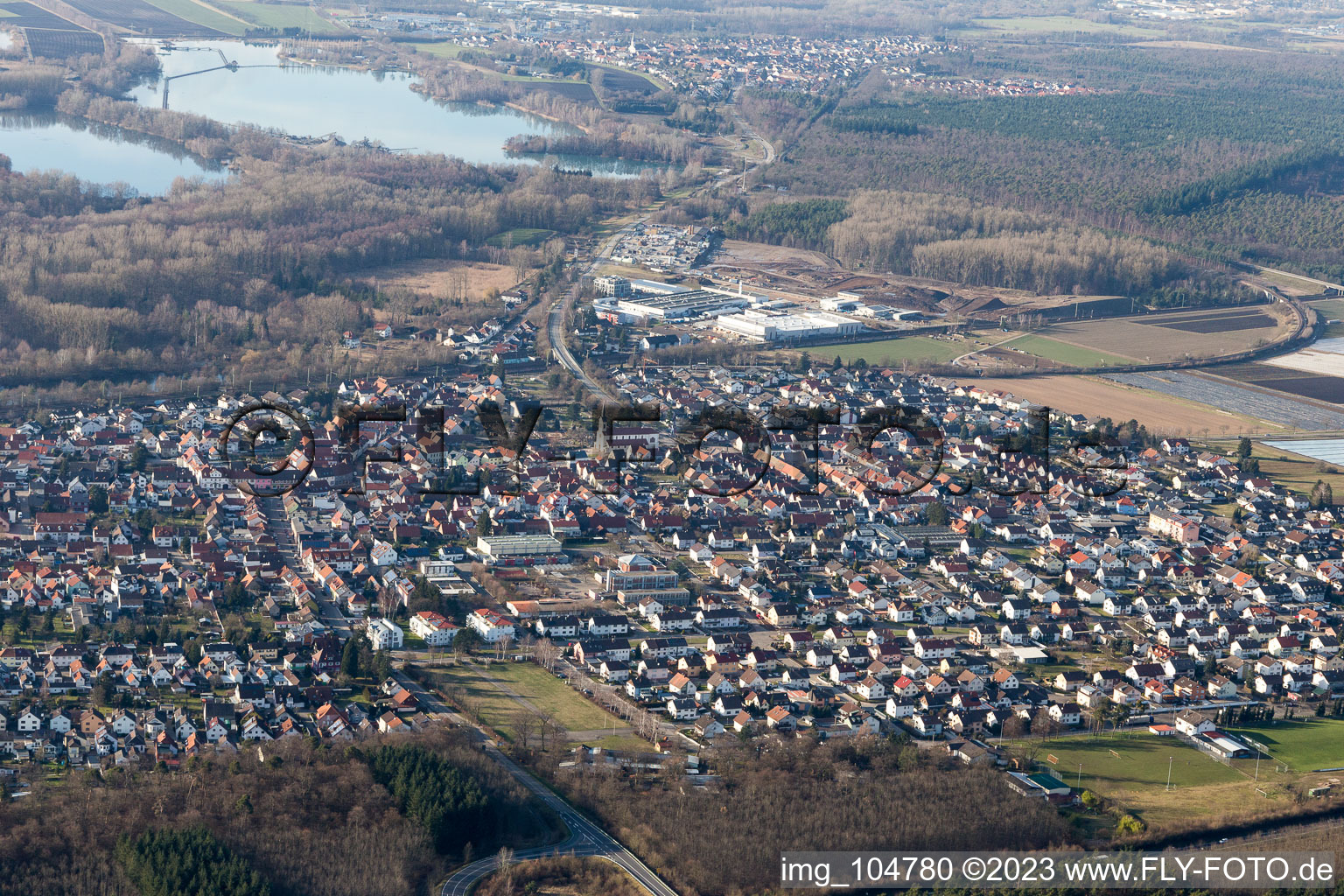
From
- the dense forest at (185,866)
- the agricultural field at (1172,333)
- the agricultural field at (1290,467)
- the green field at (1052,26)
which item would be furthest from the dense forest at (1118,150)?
the dense forest at (185,866)

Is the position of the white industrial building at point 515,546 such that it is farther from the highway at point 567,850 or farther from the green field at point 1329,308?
the green field at point 1329,308

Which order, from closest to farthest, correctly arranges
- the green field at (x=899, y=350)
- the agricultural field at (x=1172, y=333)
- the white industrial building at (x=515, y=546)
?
the white industrial building at (x=515, y=546) < the green field at (x=899, y=350) < the agricultural field at (x=1172, y=333)

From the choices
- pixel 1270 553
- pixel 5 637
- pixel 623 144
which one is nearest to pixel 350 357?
pixel 5 637

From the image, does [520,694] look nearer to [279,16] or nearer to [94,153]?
[94,153]

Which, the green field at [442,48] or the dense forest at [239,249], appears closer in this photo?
the dense forest at [239,249]

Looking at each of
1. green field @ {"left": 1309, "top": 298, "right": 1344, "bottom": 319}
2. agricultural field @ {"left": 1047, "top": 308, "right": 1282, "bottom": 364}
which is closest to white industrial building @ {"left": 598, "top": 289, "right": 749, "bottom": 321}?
agricultural field @ {"left": 1047, "top": 308, "right": 1282, "bottom": 364}

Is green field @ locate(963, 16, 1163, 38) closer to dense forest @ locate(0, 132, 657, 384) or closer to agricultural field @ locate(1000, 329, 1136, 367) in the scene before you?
dense forest @ locate(0, 132, 657, 384)

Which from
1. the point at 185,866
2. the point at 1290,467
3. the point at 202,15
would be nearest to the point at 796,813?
the point at 185,866
